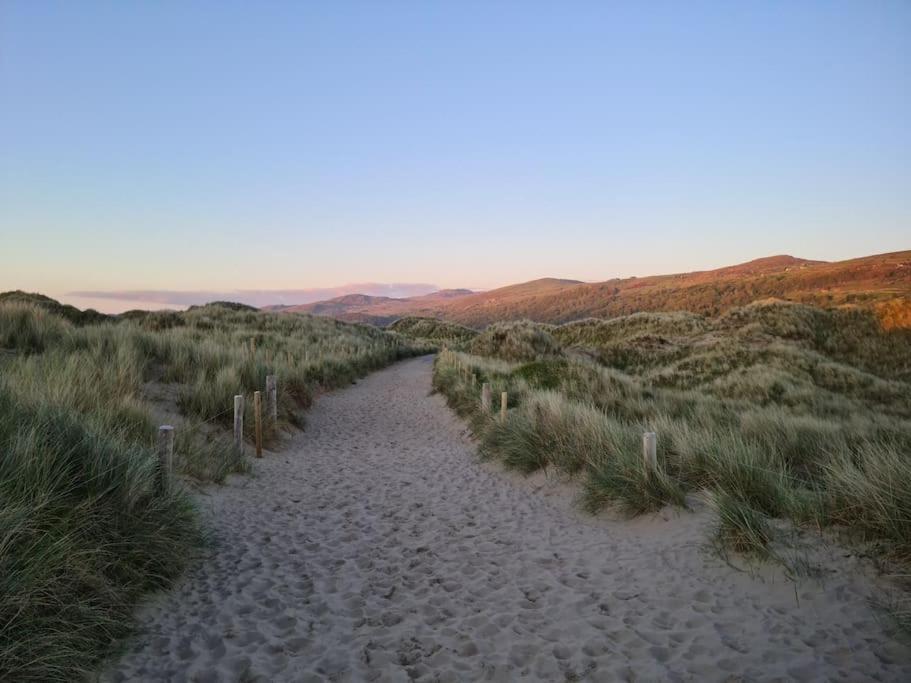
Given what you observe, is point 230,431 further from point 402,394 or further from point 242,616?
point 402,394

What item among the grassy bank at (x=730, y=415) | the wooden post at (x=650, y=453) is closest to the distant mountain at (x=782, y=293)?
the grassy bank at (x=730, y=415)

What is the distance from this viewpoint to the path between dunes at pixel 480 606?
3.50 meters

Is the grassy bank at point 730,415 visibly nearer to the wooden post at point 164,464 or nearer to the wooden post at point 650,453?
the wooden post at point 650,453

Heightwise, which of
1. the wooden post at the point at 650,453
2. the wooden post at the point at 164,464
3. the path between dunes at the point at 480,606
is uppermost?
the wooden post at the point at 164,464

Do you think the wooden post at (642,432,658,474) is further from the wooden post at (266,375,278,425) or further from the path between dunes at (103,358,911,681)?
the wooden post at (266,375,278,425)

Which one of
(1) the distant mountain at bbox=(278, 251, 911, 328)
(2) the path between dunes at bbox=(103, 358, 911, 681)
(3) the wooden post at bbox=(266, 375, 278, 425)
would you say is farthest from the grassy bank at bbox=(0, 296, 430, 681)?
(1) the distant mountain at bbox=(278, 251, 911, 328)

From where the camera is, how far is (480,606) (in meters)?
4.61

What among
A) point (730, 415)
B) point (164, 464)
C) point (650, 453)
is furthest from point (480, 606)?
point (730, 415)

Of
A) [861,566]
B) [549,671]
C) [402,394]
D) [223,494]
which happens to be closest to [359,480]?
[223,494]

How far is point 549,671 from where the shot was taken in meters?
3.55

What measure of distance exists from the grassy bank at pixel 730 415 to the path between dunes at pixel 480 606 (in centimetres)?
62

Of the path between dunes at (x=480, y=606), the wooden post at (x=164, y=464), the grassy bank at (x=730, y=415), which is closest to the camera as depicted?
the path between dunes at (x=480, y=606)

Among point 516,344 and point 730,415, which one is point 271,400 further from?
point 516,344

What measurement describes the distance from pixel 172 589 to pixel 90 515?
1.02m
